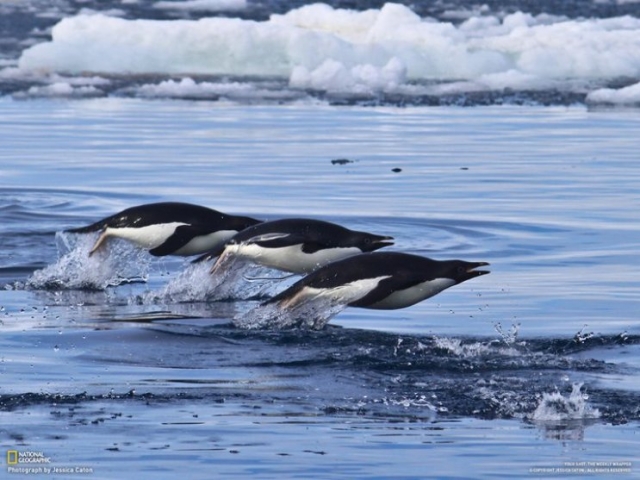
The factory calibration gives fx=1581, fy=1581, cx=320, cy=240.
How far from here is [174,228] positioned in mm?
12227

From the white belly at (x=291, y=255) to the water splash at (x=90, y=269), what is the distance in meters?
1.53

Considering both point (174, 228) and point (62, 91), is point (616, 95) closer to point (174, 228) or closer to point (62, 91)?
point (62, 91)

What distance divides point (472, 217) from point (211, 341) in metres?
6.60

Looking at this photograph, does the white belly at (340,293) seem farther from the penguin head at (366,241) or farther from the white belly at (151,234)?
the white belly at (151,234)

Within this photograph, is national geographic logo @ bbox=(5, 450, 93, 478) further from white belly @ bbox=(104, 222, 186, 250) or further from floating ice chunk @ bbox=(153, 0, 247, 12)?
floating ice chunk @ bbox=(153, 0, 247, 12)

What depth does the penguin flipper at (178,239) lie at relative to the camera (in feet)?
39.7

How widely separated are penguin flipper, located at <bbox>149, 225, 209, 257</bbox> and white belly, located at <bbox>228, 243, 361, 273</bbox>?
2.32ft

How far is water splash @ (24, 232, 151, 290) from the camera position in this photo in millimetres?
12477

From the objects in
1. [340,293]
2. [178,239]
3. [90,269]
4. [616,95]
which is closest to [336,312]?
[340,293]

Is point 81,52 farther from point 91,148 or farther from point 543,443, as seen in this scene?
point 543,443

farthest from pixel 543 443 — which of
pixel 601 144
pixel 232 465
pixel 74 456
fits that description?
pixel 601 144

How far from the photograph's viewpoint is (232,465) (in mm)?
6730

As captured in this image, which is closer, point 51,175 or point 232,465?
point 232,465

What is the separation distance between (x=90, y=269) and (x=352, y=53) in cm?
2095
